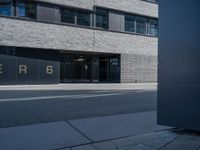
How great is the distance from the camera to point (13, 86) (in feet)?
59.6

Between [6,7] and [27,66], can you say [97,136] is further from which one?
[6,7]

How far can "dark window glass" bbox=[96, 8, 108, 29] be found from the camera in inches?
894

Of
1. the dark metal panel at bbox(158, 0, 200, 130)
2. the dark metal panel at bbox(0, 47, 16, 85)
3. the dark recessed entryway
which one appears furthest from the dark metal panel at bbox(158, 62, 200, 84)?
the dark recessed entryway

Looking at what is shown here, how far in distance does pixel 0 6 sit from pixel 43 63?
18.3 ft

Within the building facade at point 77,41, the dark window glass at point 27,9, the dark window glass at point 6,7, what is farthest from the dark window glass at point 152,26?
the dark window glass at point 6,7

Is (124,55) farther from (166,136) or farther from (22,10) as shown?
(166,136)

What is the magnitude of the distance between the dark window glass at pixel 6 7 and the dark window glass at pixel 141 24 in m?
13.6

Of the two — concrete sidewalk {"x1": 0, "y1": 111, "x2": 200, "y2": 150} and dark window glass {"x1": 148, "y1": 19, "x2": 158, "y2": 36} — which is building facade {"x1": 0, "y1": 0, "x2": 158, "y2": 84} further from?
concrete sidewalk {"x1": 0, "y1": 111, "x2": 200, "y2": 150}

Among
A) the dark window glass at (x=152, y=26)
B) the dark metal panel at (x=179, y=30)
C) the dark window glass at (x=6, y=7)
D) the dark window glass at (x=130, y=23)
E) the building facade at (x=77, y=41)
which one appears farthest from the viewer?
the dark window glass at (x=152, y=26)

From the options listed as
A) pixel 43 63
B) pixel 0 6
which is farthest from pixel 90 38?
pixel 0 6

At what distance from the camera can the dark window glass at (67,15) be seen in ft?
67.4

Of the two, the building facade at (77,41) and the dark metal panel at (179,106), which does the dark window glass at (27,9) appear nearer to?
the building facade at (77,41)

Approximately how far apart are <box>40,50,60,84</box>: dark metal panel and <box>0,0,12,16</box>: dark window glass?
4.02 meters

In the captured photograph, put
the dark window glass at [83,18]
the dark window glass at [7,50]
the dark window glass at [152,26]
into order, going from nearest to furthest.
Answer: the dark window glass at [7,50], the dark window glass at [83,18], the dark window glass at [152,26]
